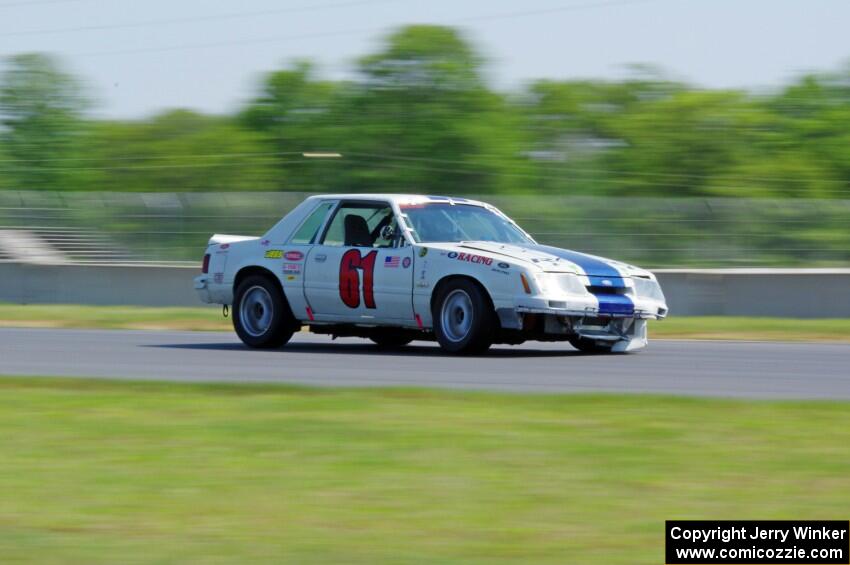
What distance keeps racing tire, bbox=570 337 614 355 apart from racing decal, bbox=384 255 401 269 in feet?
6.22

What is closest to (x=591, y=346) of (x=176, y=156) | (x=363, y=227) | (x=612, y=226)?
(x=363, y=227)

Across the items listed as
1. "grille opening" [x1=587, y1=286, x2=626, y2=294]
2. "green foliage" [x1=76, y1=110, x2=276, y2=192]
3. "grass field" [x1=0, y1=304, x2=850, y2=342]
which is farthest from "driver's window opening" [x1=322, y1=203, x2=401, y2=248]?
"green foliage" [x1=76, y1=110, x2=276, y2=192]

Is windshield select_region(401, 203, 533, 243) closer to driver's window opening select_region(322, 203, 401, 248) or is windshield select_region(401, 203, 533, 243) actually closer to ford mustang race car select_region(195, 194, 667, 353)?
ford mustang race car select_region(195, 194, 667, 353)

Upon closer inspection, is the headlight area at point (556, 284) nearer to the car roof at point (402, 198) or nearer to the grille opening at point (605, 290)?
the grille opening at point (605, 290)

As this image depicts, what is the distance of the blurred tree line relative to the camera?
53.4 metres

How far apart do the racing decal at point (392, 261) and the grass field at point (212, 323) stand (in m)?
5.83

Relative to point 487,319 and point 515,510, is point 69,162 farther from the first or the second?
point 515,510

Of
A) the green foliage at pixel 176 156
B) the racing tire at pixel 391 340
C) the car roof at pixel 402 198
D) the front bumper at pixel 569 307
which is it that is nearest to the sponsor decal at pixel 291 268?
the car roof at pixel 402 198

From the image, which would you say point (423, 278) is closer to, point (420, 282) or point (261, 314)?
point (420, 282)

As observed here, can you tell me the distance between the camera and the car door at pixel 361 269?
538 inches

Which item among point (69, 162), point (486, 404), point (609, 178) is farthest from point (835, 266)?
point (69, 162)

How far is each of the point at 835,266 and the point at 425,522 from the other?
19040 mm

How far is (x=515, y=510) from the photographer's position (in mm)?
6039

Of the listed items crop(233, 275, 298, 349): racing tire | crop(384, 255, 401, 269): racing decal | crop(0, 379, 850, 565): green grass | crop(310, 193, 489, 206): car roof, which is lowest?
crop(0, 379, 850, 565): green grass
